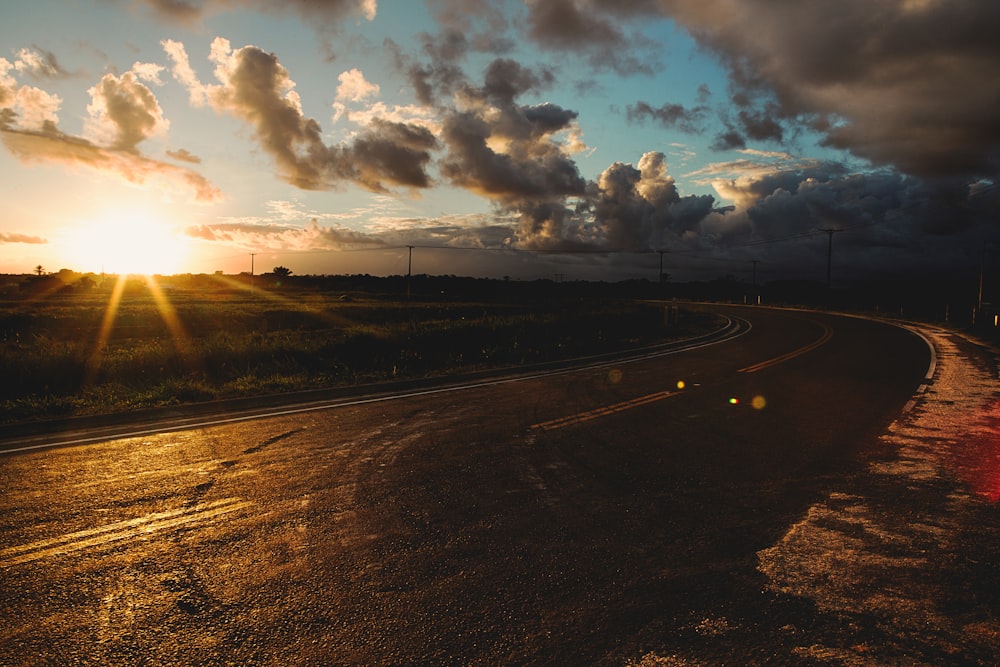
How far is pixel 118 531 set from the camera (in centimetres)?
459

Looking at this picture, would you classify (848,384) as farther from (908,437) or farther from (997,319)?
(997,319)

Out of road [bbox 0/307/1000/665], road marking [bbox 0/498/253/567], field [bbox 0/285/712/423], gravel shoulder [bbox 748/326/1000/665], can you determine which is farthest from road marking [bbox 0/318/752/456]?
gravel shoulder [bbox 748/326/1000/665]

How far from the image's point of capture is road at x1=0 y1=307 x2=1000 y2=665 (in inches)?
122

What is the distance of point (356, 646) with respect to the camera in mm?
3037

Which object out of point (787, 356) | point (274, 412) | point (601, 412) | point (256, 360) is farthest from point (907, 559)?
point (787, 356)

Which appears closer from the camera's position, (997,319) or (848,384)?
(848,384)

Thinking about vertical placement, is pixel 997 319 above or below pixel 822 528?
above

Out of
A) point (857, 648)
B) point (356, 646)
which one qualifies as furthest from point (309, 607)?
point (857, 648)

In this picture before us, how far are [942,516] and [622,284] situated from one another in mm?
172404

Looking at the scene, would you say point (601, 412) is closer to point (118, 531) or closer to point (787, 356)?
point (118, 531)

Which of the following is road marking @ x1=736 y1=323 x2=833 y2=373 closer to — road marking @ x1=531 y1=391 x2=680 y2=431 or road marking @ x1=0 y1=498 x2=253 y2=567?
road marking @ x1=531 y1=391 x2=680 y2=431

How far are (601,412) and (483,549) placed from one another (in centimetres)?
535

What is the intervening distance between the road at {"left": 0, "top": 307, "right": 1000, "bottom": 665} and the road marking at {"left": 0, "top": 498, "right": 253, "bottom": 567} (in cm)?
3

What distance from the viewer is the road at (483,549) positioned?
310cm
